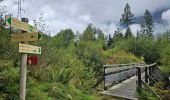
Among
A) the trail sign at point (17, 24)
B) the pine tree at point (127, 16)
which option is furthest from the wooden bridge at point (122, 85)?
the pine tree at point (127, 16)

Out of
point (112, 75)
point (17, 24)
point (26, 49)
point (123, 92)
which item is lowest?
point (123, 92)

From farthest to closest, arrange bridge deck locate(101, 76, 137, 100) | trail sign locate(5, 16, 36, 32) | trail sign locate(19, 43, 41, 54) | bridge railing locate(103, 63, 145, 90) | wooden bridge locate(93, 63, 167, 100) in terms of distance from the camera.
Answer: bridge railing locate(103, 63, 145, 90)
bridge deck locate(101, 76, 137, 100)
wooden bridge locate(93, 63, 167, 100)
trail sign locate(19, 43, 41, 54)
trail sign locate(5, 16, 36, 32)

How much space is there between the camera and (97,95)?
10.2 metres

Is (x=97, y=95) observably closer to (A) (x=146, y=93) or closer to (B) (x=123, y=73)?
(A) (x=146, y=93)

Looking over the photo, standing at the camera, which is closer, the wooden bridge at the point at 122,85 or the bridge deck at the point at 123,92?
the wooden bridge at the point at 122,85

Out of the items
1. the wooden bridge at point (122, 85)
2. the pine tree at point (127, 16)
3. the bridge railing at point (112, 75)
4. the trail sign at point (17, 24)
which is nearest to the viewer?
the trail sign at point (17, 24)

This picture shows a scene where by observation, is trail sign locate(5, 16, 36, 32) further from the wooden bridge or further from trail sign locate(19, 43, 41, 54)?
the wooden bridge

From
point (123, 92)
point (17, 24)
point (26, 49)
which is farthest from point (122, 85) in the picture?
point (17, 24)

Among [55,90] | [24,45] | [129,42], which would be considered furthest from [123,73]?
[129,42]

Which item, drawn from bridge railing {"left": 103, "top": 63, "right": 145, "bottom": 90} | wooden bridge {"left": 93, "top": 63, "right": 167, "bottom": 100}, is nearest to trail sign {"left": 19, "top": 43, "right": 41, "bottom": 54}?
wooden bridge {"left": 93, "top": 63, "right": 167, "bottom": 100}

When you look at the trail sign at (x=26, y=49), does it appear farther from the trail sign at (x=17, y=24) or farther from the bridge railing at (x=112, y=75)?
the bridge railing at (x=112, y=75)

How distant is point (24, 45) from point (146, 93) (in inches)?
214

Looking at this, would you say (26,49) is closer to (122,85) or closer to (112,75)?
(112,75)

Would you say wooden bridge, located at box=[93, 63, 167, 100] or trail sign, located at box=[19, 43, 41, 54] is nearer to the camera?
trail sign, located at box=[19, 43, 41, 54]
